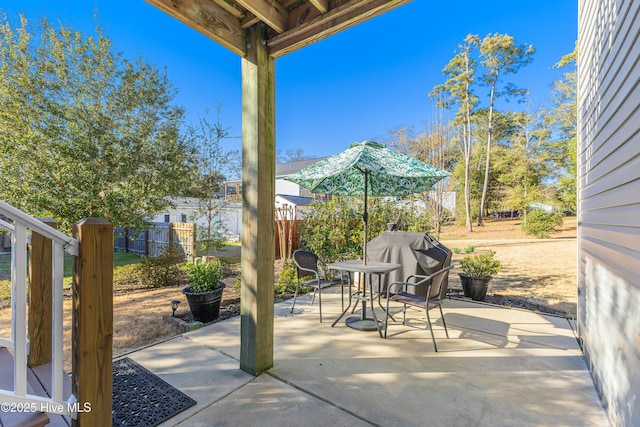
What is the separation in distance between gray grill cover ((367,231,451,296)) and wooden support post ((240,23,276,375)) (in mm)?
2330

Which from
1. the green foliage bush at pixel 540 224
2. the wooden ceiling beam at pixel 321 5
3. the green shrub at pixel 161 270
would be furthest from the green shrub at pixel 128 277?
the green foliage bush at pixel 540 224

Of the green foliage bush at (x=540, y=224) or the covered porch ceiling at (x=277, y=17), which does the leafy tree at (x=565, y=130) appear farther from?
the covered porch ceiling at (x=277, y=17)

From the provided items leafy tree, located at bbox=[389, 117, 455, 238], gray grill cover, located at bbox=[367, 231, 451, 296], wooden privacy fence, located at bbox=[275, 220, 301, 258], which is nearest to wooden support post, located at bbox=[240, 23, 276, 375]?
gray grill cover, located at bbox=[367, 231, 451, 296]

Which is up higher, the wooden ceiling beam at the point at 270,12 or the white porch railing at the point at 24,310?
the wooden ceiling beam at the point at 270,12

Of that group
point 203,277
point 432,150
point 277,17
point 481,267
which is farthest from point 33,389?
point 432,150

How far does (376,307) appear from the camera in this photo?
164 inches

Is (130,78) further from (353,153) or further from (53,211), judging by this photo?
(353,153)

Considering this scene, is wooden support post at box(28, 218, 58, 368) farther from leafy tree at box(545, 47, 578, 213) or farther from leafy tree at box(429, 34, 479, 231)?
leafy tree at box(429, 34, 479, 231)

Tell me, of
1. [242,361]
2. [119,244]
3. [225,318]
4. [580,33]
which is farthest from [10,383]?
[119,244]

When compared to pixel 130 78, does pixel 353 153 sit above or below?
below

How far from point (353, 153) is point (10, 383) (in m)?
3.15

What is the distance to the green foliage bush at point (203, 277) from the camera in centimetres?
354

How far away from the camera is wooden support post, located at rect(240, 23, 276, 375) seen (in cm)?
221

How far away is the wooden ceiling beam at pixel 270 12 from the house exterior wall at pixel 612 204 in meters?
2.01
